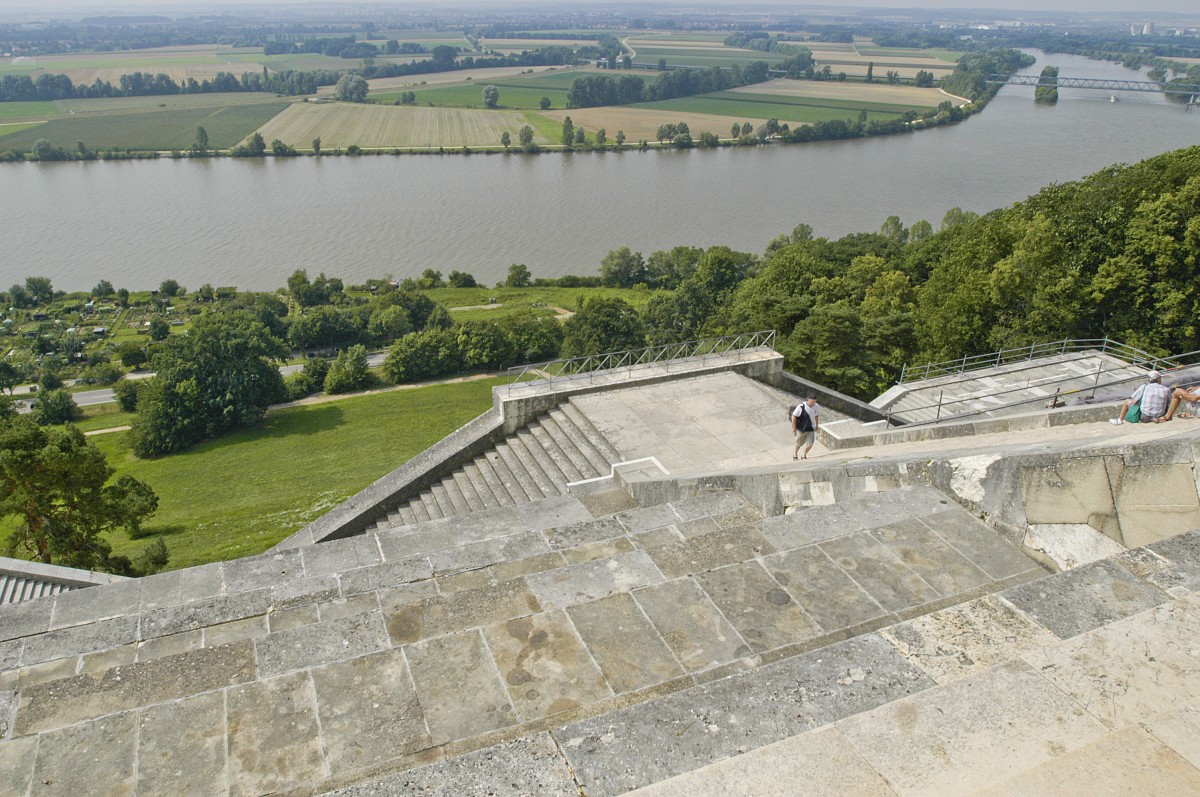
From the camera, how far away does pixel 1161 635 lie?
4.27 m

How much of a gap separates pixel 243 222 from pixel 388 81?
111744 millimetres

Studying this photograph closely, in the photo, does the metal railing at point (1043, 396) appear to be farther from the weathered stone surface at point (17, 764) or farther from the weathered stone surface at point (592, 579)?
the weathered stone surface at point (17, 764)

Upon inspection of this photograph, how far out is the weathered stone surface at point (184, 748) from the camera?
4496 mm

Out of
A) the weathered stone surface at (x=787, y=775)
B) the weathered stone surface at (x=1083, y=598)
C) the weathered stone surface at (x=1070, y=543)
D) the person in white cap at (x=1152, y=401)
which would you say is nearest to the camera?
the weathered stone surface at (x=787, y=775)

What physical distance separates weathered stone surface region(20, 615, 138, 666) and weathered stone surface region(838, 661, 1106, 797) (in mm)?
5596

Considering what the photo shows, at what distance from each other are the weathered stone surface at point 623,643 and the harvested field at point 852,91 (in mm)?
136880

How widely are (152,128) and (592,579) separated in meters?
137

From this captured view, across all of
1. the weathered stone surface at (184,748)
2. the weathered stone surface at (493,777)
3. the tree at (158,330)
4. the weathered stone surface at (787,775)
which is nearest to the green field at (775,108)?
the tree at (158,330)

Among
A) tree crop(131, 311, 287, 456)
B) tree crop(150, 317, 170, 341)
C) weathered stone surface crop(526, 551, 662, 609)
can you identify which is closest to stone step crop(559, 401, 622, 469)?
weathered stone surface crop(526, 551, 662, 609)

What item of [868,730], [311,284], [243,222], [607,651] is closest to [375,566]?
[607,651]

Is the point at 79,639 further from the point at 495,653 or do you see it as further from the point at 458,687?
the point at 495,653

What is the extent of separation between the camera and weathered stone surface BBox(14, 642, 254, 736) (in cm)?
524

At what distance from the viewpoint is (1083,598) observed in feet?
15.7

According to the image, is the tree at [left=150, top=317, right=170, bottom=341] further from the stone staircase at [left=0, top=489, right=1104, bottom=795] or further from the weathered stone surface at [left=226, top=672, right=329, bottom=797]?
the weathered stone surface at [left=226, top=672, right=329, bottom=797]
